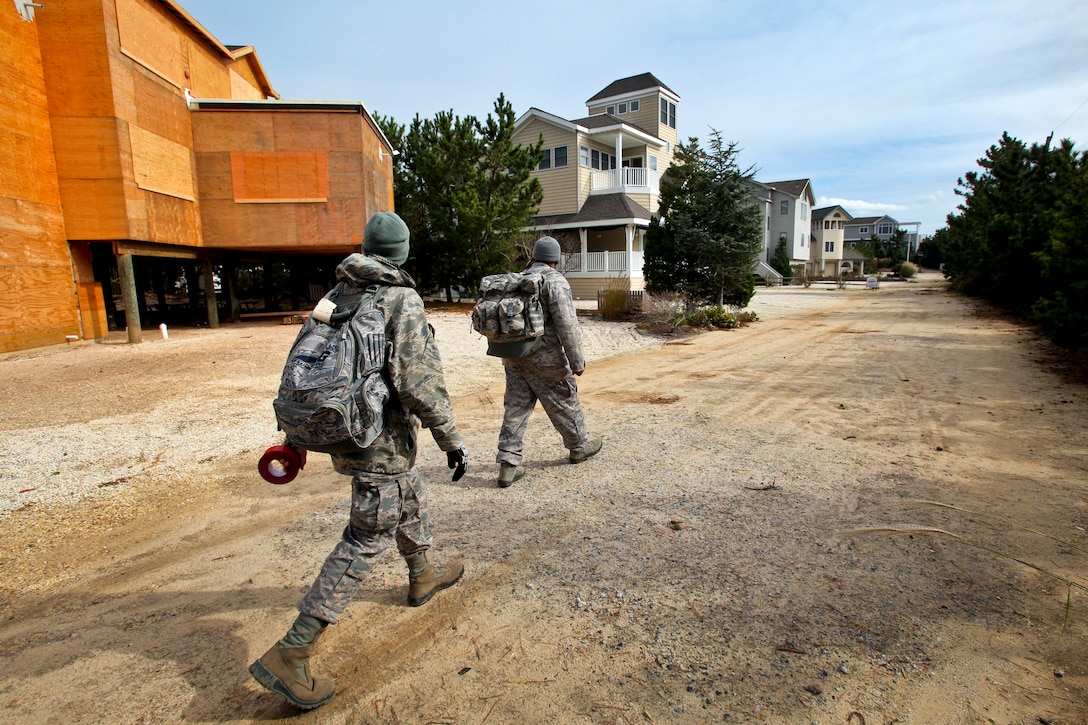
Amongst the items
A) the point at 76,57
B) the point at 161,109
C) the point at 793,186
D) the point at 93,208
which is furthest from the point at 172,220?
the point at 793,186

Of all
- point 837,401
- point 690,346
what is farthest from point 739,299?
point 837,401

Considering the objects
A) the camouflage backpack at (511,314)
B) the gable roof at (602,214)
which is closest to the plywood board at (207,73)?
the gable roof at (602,214)

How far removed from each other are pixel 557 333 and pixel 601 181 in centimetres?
2482

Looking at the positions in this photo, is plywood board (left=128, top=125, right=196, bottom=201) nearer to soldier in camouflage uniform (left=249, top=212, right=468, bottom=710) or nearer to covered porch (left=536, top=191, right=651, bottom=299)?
soldier in camouflage uniform (left=249, top=212, right=468, bottom=710)

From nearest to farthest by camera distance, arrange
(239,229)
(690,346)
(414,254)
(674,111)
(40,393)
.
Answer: (40,393) < (690,346) < (239,229) < (414,254) < (674,111)

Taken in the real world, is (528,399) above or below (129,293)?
below

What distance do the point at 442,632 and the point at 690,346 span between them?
10.4 m

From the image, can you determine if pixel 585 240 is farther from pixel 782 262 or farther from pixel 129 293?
pixel 782 262

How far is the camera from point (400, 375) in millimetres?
2477

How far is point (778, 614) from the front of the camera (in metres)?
2.80

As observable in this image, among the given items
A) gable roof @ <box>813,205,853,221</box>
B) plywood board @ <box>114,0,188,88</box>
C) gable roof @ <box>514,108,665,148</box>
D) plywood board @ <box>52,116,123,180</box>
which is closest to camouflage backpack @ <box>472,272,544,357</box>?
plywood board @ <box>52,116,123,180</box>

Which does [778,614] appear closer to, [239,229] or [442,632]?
[442,632]

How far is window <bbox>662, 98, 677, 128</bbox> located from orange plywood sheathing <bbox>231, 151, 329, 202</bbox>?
2097cm

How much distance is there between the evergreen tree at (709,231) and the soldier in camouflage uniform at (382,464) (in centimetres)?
1434
